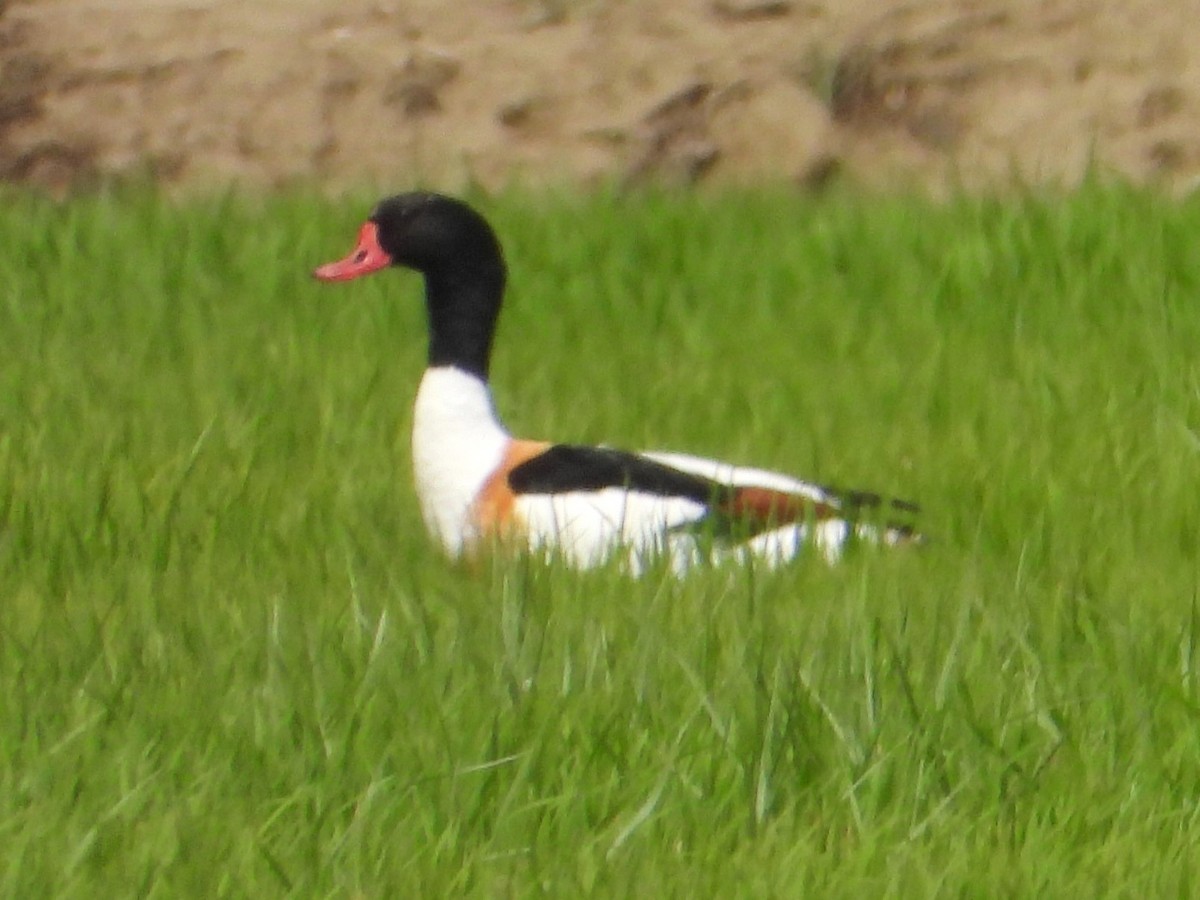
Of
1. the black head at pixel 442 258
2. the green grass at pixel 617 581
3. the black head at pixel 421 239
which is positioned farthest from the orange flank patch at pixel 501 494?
the black head at pixel 421 239

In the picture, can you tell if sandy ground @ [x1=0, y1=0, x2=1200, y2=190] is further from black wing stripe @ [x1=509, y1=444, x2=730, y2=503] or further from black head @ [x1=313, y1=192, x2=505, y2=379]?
black wing stripe @ [x1=509, y1=444, x2=730, y2=503]

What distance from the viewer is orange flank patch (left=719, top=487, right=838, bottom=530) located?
432cm

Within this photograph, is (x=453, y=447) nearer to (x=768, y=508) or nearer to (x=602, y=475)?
(x=602, y=475)

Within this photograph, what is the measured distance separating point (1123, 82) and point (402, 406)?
8.88ft

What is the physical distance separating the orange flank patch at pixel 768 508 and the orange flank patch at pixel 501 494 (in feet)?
1.31

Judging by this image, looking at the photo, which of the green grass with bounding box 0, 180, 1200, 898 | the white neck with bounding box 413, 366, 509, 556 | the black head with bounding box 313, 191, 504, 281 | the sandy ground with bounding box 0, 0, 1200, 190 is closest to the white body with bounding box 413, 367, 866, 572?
the white neck with bounding box 413, 366, 509, 556

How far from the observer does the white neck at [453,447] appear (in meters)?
4.59

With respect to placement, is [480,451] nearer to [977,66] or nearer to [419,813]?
[419,813]

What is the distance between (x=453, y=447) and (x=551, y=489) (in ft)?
1.00

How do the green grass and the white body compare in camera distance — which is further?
the white body

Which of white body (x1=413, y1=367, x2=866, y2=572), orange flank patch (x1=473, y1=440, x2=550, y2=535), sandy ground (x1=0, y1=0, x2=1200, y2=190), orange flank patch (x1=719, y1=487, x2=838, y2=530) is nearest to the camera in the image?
white body (x1=413, y1=367, x2=866, y2=572)

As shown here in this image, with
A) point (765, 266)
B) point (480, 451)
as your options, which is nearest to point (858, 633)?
point (480, 451)

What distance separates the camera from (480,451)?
15.5 ft

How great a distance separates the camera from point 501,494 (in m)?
4.59
